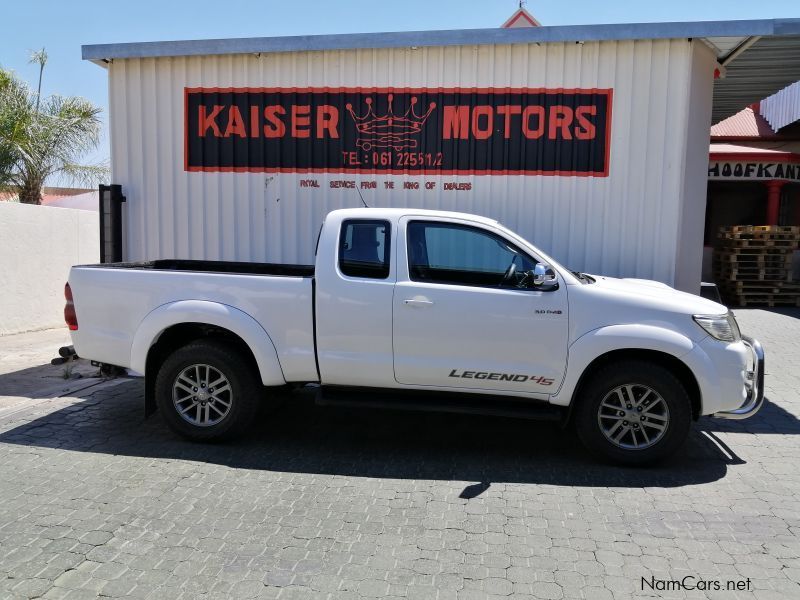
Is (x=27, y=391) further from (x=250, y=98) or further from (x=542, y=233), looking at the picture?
(x=542, y=233)

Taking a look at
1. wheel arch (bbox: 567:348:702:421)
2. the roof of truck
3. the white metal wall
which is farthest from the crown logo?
wheel arch (bbox: 567:348:702:421)

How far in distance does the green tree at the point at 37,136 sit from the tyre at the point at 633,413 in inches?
620

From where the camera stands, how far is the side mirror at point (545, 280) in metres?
5.19

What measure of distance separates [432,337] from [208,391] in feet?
6.31

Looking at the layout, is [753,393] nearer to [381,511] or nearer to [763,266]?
[381,511]

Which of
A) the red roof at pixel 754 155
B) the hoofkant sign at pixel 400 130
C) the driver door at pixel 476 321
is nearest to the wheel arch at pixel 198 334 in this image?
the driver door at pixel 476 321

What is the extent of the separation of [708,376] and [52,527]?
4.54m

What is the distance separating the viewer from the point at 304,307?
18.0 feet

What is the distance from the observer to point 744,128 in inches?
765

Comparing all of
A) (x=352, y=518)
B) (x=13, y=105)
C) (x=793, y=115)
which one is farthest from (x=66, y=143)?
(x=793, y=115)

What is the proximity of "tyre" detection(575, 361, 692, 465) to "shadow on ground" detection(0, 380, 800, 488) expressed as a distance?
0.18 metres

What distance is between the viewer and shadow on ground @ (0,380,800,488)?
523 centimetres

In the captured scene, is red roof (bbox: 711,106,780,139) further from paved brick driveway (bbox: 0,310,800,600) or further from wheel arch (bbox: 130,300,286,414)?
wheel arch (bbox: 130,300,286,414)

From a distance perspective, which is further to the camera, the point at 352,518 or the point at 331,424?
the point at 331,424
